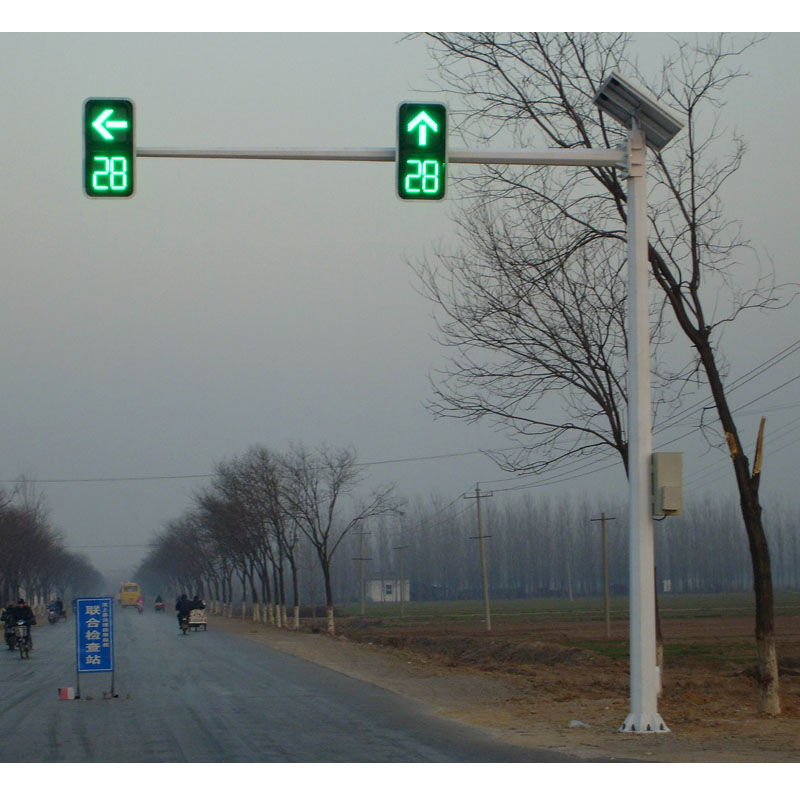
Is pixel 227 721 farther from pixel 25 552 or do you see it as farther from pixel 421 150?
pixel 25 552

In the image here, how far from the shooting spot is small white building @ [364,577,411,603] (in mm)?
160125

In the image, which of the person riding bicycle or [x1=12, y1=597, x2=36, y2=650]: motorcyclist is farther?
the person riding bicycle

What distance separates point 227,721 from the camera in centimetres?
1515

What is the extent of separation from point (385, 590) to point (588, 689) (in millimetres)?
143045

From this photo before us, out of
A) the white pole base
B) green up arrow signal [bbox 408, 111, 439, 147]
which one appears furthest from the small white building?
green up arrow signal [bbox 408, 111, 439, 147]

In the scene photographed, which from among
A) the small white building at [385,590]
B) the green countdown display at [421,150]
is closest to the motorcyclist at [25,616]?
the green countdown display at [421,150]

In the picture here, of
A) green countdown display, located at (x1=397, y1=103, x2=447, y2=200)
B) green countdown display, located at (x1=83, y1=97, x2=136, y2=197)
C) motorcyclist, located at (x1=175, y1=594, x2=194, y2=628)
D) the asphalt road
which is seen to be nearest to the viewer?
green countdown display, located at (x1=83, y1=97, x2=136, y2=197)

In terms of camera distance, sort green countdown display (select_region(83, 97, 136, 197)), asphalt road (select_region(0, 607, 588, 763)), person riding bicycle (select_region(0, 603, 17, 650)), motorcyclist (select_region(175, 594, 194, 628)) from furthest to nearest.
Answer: motorcyclist (select_region(175, 594, 194, 628)) → person riding bicycle (select_region(0, 603, 17, 650)) → asphalt road (select_region(0, 607, 588, 763)) → green countdown display (select_region(83, 97, 136, 197))

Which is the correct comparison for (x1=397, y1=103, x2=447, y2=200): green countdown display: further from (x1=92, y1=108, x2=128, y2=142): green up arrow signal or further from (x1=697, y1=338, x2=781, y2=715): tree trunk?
(x1=697, y1=338, x2=781, y2=715): tree trunk

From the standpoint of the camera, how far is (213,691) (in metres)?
20.2

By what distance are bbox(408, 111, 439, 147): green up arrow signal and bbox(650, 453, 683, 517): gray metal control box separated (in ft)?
15.3

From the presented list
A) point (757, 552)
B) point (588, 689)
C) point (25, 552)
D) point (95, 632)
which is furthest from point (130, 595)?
point (757, 552)
